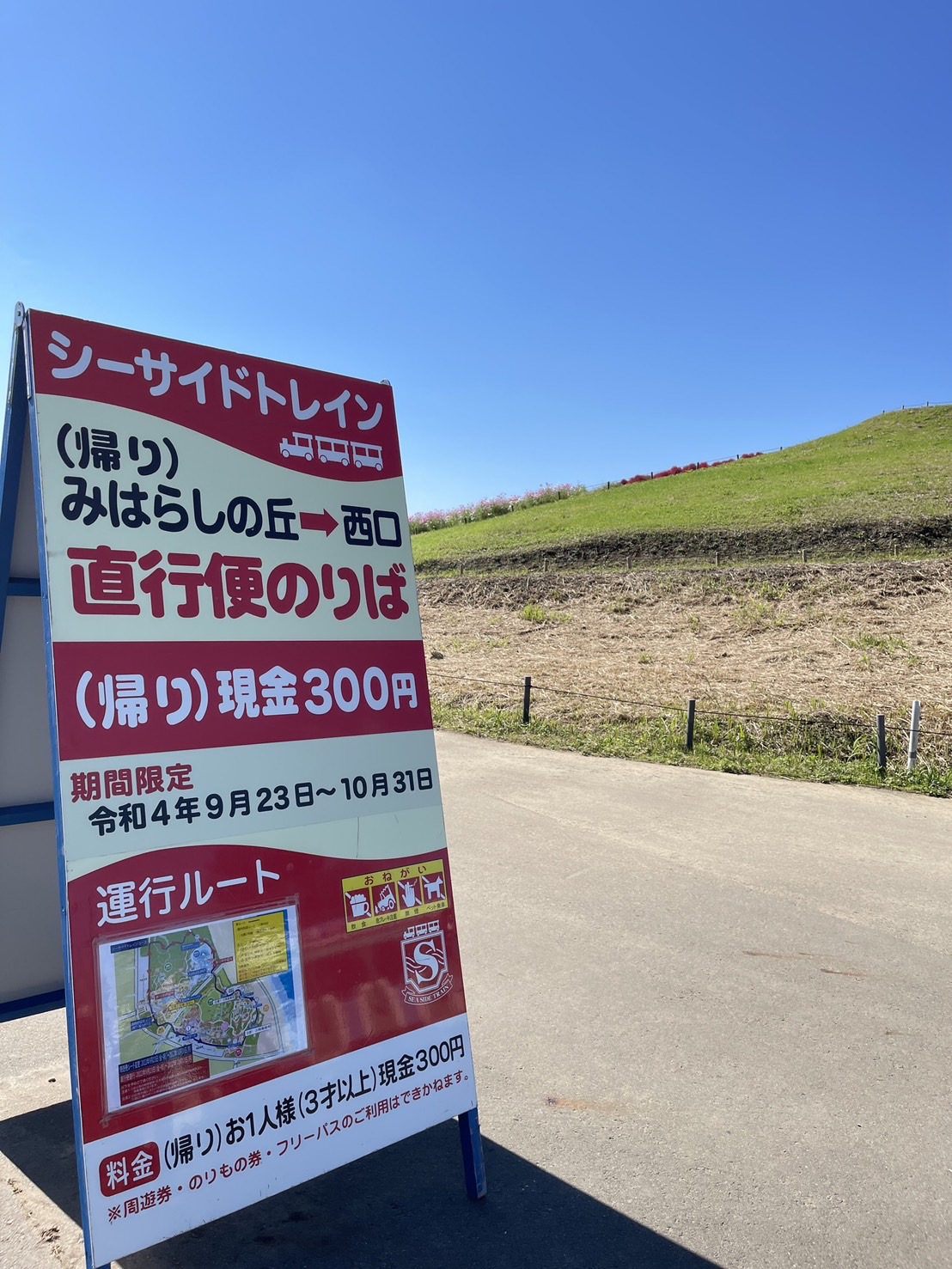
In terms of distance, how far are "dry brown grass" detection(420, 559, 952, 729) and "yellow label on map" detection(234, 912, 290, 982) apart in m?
9.68

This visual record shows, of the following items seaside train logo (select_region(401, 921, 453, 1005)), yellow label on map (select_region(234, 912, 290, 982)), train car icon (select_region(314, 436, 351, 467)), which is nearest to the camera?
yellow label on map (select_region(234, 912, 290, 982))

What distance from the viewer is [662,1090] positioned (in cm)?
381

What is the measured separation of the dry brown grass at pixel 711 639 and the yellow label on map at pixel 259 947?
31.8 feet

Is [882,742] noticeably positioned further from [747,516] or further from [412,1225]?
[747,516]

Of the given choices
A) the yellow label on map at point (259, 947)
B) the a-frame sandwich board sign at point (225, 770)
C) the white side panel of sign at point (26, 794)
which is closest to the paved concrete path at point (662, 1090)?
the a-frame sandwich board sign at point (225, 770)

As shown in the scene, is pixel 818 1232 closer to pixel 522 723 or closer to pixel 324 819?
pixel 324 819

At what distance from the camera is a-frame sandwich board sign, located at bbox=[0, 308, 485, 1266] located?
97.0 inches

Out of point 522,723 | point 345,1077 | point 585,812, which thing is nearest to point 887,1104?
point 345,1077

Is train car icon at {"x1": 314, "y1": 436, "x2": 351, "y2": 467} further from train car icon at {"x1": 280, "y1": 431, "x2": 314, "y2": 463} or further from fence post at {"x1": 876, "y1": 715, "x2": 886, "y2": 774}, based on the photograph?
fence post at {"x1": 876, "y1": 715, "x2": 886, "y2": 774}

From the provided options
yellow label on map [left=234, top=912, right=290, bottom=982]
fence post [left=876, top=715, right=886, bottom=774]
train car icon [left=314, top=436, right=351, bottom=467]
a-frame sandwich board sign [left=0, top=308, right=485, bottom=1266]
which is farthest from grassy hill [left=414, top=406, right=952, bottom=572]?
yellow label on map [left=234, top=912, right=290, bottom=982]

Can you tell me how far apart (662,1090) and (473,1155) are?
1.09 m

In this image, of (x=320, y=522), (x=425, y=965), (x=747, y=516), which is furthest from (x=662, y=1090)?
(x=747, y=516)

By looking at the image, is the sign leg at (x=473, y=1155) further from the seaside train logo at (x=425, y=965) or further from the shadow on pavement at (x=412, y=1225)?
the seaside train logo at (x=425, y=965)

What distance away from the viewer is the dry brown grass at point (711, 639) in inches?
512
